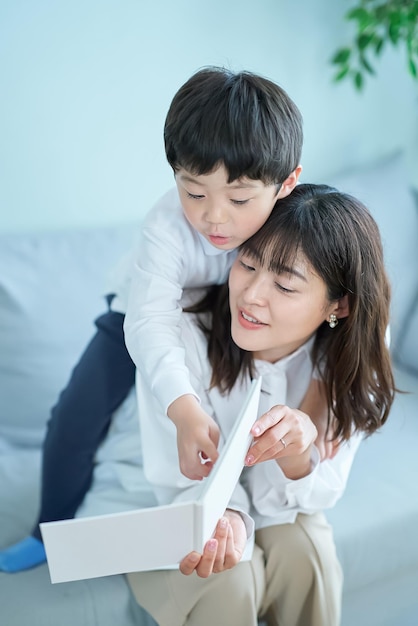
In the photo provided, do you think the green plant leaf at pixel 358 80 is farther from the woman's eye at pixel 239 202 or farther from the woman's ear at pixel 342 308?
the woman's eye at pixel 239 202

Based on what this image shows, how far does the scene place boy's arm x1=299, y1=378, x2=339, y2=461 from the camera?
125 centimetres

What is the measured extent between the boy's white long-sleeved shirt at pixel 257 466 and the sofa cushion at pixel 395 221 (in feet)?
2.43

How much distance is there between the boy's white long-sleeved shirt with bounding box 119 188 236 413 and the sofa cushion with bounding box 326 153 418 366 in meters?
0.84

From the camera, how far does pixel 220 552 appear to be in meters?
1.02

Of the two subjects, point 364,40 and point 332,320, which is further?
point 364,40

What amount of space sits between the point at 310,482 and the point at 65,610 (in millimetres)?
448

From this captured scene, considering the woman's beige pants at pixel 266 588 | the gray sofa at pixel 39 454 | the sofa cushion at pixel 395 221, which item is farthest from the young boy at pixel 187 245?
the sofa cushion at pixel 395 221

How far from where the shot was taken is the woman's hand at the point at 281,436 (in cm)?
98

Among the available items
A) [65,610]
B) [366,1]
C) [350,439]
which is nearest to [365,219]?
[350,439]

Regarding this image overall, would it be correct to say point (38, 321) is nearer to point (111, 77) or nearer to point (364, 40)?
point (111, 77)

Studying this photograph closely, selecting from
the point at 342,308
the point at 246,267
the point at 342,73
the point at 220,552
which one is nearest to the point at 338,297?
the point at 342,308

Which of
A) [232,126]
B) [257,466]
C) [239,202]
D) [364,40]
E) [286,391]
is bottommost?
[257,466]

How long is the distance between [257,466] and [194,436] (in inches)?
12.0

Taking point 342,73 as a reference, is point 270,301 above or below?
below
